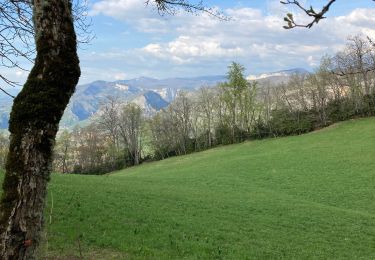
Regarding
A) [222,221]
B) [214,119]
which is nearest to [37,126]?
[222,221]

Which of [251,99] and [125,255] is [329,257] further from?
[251,99]

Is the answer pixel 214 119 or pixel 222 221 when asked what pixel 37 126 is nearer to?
pixel 222 221

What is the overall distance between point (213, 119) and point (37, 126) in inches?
3419

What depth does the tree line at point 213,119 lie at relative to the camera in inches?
2798

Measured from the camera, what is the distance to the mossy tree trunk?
3.69 metres

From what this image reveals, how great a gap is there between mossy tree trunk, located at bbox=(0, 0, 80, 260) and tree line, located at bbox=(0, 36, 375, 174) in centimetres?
6537

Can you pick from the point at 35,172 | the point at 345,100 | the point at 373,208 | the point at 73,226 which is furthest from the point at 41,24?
the point at 345,100

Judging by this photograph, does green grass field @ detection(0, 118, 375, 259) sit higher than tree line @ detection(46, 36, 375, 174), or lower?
lower

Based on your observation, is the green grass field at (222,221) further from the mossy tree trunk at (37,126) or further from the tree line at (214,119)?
the tree line at (214,119)

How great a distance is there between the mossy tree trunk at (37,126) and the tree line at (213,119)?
214 ft

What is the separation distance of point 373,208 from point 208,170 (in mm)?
22325

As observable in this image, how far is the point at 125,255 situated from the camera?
10.9 m

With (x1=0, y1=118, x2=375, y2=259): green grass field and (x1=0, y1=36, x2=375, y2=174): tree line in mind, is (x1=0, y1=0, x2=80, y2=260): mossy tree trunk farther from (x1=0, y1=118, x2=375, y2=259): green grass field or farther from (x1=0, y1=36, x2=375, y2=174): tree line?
(x1=0, y1=36, x2=375, y2=174): tree line

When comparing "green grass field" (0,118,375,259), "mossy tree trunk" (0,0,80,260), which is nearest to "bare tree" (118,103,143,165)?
"green grass field" (0,118,375,259)
